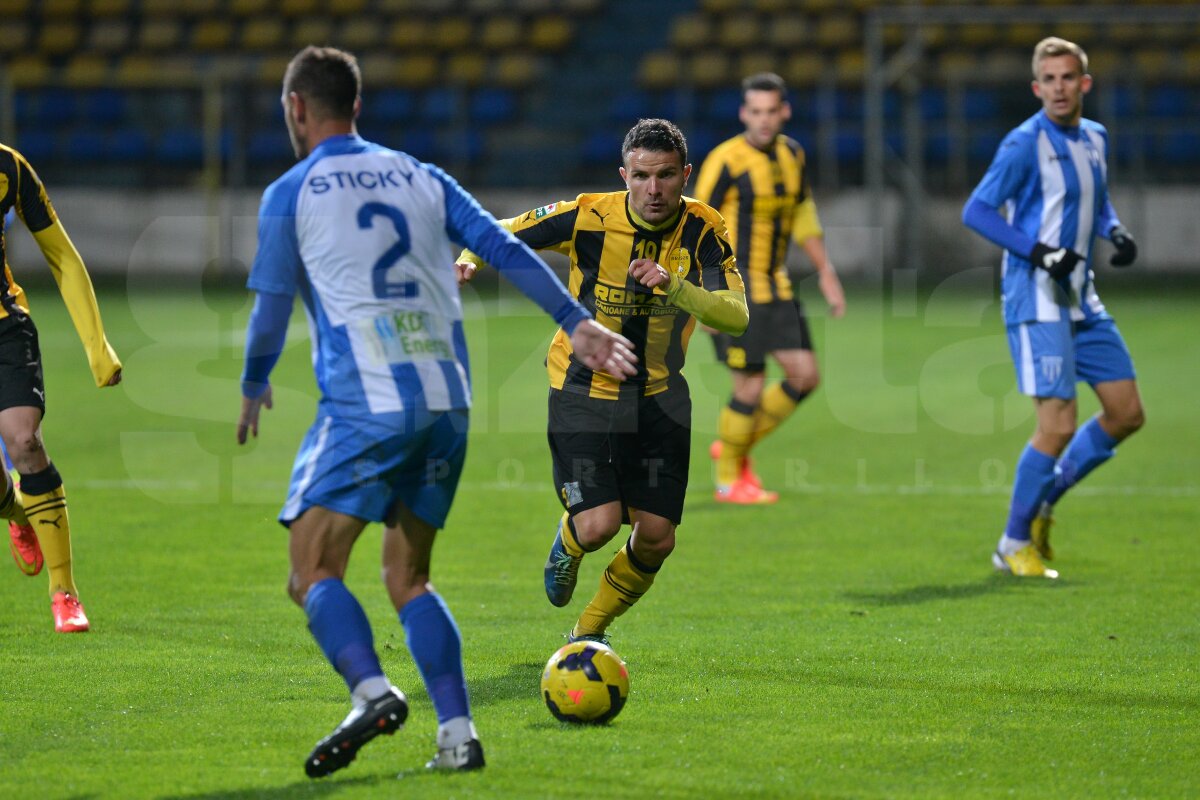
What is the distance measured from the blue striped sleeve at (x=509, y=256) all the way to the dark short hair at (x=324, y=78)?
29cm

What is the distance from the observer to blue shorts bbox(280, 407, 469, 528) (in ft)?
13.2

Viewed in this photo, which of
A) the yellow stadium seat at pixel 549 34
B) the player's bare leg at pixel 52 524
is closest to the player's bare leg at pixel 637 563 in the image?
the player's bare leg at pixel 52 524

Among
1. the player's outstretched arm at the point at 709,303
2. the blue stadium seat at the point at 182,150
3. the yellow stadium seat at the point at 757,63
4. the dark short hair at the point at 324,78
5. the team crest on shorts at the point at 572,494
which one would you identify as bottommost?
the blue stadium seat at the point at 182,150

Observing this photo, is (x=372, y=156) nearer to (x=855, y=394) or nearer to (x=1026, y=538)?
(x=1026, y=538)

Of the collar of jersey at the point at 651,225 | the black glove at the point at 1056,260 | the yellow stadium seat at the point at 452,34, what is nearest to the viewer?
the collar of jersey at the point at 651,225

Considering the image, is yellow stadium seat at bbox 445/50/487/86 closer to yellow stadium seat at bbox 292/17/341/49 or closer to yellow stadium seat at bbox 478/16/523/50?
yellow stadium seat at bbox 478/16/523/50

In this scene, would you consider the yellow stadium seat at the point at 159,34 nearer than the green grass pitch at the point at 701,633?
No

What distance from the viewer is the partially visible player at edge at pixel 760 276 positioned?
369 inches

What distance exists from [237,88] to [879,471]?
17499mm

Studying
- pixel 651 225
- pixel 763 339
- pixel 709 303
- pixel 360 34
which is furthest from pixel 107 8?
pixel 709 303

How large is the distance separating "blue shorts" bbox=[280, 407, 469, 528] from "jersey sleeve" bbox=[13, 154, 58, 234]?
7.55ft

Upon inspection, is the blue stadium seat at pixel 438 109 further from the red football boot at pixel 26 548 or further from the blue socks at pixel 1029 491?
the red football boot at pixel 26 548

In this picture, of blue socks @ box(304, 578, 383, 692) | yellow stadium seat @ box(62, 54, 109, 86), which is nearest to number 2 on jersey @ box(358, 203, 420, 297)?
blue socks @ box(304, 578, 383, 692)

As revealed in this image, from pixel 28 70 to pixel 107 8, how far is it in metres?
1.88
